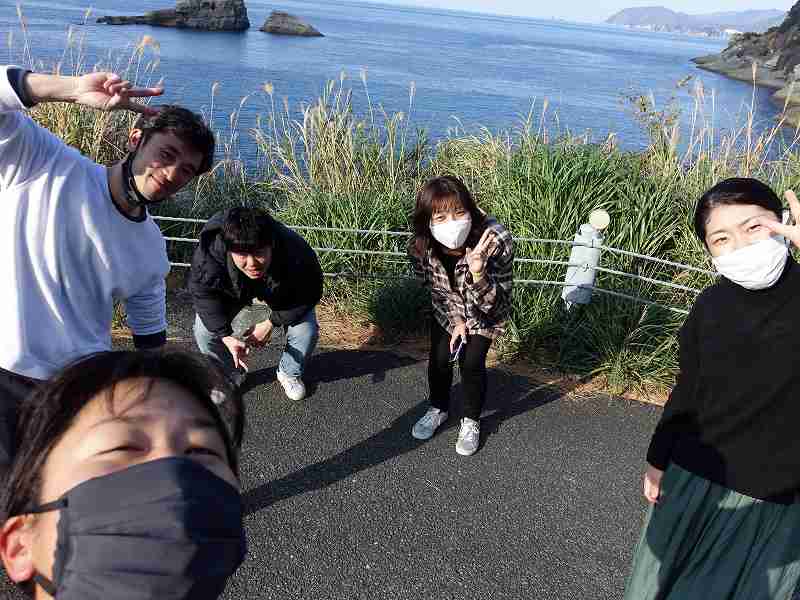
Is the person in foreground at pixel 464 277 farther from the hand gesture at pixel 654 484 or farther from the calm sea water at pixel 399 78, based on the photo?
the calm sea water at pixel 399 78

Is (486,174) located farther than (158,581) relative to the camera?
Yes

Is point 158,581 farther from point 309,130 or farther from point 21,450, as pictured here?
point 309,130

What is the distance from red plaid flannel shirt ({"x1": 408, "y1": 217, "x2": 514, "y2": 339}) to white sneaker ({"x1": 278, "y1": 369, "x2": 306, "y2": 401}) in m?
1.10

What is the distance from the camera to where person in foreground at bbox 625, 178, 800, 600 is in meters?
1.91

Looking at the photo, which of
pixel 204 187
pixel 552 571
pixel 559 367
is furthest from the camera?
pixel 204 187

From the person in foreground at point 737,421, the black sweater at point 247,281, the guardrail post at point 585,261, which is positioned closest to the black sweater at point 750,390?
the person in foreground at point 737,421

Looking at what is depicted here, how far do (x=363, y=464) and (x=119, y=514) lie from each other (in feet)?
9.24

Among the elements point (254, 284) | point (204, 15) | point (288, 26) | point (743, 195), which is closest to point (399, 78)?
point (254, 284)

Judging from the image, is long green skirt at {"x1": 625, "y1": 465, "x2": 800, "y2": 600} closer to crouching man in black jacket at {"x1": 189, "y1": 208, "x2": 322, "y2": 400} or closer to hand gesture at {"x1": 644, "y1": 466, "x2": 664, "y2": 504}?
hand gesture at {"x1": 644, "y1": 466, "x2": 664, "y2": 504}

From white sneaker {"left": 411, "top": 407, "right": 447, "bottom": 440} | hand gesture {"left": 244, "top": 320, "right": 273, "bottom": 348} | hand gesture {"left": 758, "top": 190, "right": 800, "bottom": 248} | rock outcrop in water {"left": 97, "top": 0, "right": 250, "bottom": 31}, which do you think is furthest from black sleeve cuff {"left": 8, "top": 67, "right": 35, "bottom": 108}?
rock outcrop in water {"left": 97, "top": 0, "right": 250, "bottom": 31}

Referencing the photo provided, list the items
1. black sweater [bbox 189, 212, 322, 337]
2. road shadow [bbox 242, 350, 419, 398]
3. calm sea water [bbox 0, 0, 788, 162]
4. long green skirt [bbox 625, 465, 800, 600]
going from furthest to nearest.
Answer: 1. calm sea water [bbox 0, 0, 788, 162]
2. road shadow [bbox 242, 350, 419, 398]
3. black sweater [bbox 189, 212, 322, 337]
4. long green skirt [bbox 625, 465, 800, 600]

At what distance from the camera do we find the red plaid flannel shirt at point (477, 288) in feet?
11.3

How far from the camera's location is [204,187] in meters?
6.65

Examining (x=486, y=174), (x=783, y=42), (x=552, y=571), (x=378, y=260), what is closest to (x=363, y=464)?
(x=552, y=571)
